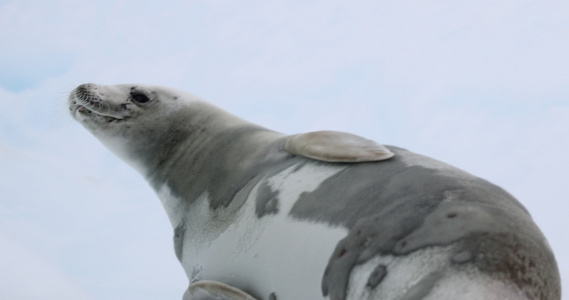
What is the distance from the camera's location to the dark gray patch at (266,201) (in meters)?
3.76

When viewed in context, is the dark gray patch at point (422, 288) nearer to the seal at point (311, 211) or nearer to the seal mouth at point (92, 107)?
the seal at point (311, 211)

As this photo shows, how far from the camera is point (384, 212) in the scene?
9.92 feet

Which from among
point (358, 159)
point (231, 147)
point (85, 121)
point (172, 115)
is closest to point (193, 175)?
point (231, 147)

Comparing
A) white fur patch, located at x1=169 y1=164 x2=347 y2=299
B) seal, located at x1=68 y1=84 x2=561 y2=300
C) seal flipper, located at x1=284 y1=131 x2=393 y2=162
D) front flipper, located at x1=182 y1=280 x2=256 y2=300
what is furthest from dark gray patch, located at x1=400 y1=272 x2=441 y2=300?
front flipper, located at x1=182 y1=280 x2=256 y2=300

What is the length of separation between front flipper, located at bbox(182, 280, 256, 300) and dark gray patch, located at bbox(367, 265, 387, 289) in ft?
3.11

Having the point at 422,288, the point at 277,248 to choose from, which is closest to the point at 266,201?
the point at 277,248

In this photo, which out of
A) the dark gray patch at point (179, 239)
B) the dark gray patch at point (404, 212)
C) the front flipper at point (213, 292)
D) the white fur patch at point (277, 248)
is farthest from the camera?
the dark gray patch at point (179, 239)

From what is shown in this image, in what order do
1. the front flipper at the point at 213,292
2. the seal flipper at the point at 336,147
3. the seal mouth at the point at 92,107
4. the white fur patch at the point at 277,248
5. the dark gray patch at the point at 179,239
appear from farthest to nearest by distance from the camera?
the seal mouth at the point at 92,107, the dark gray patch at the point at 179,239, the front flipper at the point at 213,292, the seal flipper at the point at 336,147, the white fur patch at the point at 277,248

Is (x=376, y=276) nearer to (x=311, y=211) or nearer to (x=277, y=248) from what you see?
(x=311, y=211)

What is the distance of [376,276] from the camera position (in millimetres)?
2816

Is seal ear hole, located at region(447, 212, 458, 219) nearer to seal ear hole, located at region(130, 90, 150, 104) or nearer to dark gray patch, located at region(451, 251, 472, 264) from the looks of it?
dark gray patch, located at region(451, 251, 472, 264)

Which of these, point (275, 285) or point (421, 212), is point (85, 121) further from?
point (421, 212)

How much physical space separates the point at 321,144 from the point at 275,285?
2.50ft

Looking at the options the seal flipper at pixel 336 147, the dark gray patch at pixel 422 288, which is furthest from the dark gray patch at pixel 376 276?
the seal flipper at pixel 336 147
